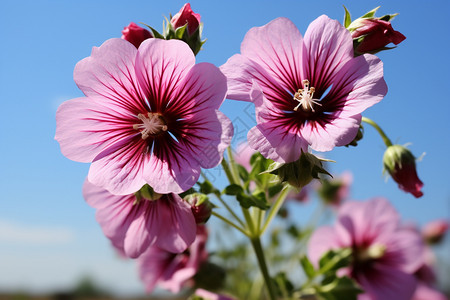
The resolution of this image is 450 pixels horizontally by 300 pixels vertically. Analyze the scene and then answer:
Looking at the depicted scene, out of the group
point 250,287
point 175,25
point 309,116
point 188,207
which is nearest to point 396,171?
point 309,116

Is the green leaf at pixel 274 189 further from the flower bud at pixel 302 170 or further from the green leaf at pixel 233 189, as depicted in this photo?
the flower bud at pixel 302 170

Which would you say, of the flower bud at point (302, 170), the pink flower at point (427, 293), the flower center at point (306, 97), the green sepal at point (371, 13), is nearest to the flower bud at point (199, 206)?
the flower bud at point (302, 170)

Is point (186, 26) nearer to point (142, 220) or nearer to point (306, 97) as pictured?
point (306, 97)

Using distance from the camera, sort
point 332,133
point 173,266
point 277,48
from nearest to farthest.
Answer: point 332,133 < point 277,48 < point 173,266

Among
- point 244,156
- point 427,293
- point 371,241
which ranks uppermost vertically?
point 244,156

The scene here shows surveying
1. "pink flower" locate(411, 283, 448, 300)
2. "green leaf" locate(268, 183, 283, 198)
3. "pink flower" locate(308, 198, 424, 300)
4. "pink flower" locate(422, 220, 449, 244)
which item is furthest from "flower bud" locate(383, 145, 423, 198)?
"pink flower" locate(422, 220, 449, 244)

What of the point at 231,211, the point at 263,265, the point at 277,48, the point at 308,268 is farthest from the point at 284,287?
the point at 277,48

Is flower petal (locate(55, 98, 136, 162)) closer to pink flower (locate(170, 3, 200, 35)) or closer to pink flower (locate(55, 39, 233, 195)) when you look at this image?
pink flower (locate(55, 39, 233, 195))
